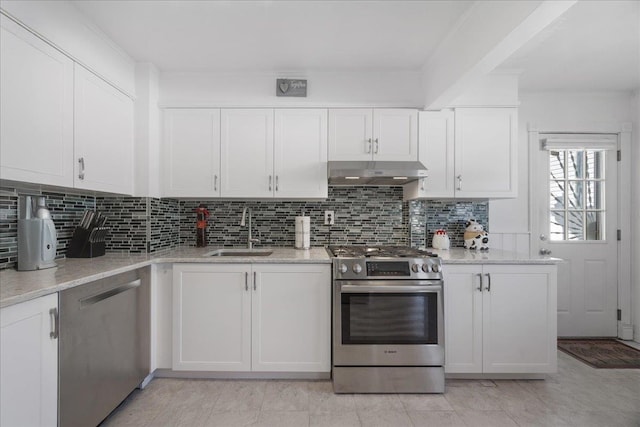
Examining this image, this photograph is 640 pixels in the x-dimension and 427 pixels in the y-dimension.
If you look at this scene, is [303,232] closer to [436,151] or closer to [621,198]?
[436,151]

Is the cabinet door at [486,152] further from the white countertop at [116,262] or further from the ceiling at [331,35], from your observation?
the white countertop at [116,262]

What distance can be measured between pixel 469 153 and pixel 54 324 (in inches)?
119

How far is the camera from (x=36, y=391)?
1.37 meters

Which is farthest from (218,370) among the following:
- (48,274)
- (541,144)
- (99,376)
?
(541,144)

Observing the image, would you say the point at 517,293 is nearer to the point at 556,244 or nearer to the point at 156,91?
the point at 556,244

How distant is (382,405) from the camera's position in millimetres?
2162

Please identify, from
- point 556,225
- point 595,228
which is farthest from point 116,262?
point 595,228

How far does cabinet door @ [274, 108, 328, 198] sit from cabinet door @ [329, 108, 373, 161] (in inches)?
3.1

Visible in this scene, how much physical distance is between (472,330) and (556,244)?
1742 mm

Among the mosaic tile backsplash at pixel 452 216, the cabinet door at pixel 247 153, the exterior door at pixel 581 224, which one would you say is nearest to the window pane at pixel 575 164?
the exterior door at pixel 581 224

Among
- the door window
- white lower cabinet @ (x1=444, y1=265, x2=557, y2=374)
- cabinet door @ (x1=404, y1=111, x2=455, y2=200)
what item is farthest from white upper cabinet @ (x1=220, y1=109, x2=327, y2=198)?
the door window

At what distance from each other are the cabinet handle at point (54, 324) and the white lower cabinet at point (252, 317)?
0.94m

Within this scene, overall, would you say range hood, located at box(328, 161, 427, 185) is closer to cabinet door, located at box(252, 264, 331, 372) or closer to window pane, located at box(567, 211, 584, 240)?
cabinet door, located at box(252, 264, 331, 372)

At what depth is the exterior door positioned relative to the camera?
11.2ft
